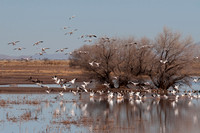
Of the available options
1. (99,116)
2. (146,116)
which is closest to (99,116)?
(99,116)

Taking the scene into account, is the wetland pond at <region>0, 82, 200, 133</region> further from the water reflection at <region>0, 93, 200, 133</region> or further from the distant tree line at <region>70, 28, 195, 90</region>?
the distant tree line at <region>70, 28, 195, 90</region>

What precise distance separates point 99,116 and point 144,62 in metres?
22.2

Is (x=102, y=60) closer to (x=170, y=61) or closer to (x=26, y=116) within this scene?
(x=170, y=61)

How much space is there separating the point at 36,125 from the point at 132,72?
26.2 meters

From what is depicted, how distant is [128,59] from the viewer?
47.6 m

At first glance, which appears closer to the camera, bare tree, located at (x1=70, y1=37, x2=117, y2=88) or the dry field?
bare tree, located at (x1=70, y1=37, x2=117, y2=88)

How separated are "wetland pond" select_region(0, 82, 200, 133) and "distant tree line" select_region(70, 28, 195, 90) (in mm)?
9753

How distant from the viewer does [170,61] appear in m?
45.6

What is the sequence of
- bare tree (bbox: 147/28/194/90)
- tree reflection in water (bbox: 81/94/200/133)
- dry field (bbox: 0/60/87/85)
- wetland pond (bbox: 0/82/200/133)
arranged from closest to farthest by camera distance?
wetland pond (bbox: 0/82/200/133), tree reflection in water (bbox: 81/94/200/133), bare tree (bbox: 147/28/194/90), dry field (bbox: 0/60/87/85)

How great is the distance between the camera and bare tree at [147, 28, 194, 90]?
4497 cm

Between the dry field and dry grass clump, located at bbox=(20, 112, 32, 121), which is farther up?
the dry field

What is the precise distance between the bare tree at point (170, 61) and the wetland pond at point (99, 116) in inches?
373

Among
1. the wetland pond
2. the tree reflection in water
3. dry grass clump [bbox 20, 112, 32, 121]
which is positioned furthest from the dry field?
dry grass clump [bbox 20, 112, 32, 121]

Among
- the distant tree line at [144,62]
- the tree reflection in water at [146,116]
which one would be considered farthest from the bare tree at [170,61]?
the tree reflection in water at [146,116]
